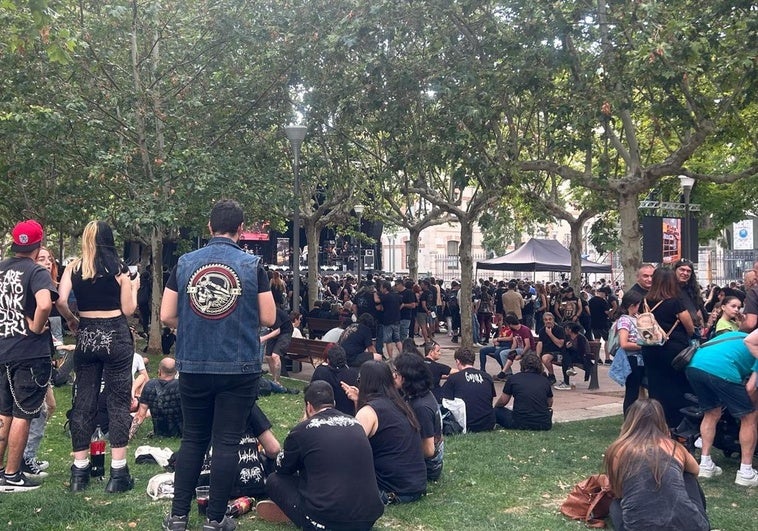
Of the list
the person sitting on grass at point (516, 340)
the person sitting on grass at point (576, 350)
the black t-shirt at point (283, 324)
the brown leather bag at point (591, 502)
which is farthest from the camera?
the person sitting on grass at point (516, 340)

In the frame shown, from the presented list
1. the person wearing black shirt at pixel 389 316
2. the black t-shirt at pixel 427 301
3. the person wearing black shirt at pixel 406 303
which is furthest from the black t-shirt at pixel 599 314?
the person wearing black shirt at pixel 389 316

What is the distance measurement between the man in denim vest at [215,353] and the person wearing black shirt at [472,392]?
14.5ft

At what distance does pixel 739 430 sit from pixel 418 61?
7771 mm

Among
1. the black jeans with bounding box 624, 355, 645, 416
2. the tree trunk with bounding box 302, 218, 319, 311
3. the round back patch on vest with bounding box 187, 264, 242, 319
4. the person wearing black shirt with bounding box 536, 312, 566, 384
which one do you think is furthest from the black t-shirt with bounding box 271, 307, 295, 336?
the tree trunk with bounding box 302, 218, 319, 311

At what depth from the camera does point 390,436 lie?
5.83 meters

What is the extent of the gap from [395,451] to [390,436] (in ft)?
0.47

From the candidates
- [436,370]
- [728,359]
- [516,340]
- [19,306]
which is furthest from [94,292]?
[516,340]

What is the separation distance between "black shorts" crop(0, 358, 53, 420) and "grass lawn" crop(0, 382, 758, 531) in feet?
1.96

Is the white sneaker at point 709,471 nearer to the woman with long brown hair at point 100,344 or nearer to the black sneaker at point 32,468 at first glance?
the woman with long brown hair at point 100,344

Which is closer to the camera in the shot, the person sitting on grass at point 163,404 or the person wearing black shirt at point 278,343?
the person sitting on grass at point 163,404

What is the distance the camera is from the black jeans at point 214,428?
15.3 feet

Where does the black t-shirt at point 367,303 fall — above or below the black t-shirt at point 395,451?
above

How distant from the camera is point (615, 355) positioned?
8.55 metres

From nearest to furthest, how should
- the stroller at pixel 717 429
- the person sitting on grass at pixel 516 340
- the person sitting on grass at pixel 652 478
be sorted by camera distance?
the person sitting on grass at pixel 652 478 → the stroller at pixel 717 429 → the person sitting on grass at pixel 516 340
